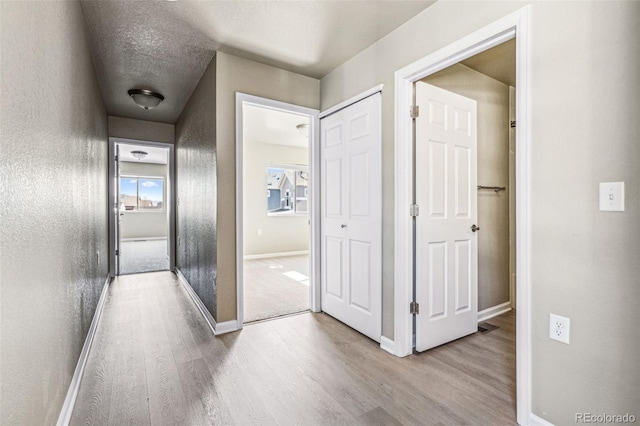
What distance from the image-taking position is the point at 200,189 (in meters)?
3.35

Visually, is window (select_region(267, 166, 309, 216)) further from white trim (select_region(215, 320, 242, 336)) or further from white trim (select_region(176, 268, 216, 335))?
white trim (select_region(215, 320, 242, 336))

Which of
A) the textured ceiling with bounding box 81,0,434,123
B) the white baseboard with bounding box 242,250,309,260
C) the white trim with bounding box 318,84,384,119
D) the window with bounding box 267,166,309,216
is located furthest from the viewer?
the window with bounding box 267,166,309,216

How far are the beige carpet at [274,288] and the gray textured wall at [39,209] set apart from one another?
5.36 ft

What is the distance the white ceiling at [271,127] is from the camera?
15.1 ft

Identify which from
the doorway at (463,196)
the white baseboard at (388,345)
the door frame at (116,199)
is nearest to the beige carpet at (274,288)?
the white baseboard at (388,345)

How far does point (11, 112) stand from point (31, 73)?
1.00 feet

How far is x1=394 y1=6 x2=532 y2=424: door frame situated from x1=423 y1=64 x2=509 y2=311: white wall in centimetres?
97

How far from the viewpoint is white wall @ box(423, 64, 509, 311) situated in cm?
298

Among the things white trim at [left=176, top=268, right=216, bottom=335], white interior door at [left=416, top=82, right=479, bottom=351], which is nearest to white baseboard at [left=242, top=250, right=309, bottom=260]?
white trim at [left=176, top=268, right=216, bottom=335]

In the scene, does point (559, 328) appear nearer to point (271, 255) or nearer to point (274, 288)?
point (274, 288)

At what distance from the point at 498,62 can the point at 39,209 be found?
3366 mm

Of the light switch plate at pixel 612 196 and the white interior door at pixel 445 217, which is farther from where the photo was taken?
the white interior door at pixel 445 217

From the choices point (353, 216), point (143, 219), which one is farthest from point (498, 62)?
point (143, 219)

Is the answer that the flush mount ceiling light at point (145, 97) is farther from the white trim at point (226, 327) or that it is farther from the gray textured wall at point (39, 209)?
the white trim at point (226, 327)
